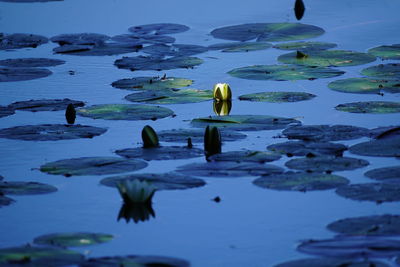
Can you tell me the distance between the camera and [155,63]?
774 cm

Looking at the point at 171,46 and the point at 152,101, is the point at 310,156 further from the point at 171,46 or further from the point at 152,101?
the point at 171,46

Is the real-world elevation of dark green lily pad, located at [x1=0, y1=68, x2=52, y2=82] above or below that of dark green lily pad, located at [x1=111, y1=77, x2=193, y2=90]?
above

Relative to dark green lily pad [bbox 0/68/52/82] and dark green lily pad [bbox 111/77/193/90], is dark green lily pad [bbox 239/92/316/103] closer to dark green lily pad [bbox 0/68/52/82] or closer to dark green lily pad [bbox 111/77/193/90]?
dark green lily pad [bbox 111/77/193/90]

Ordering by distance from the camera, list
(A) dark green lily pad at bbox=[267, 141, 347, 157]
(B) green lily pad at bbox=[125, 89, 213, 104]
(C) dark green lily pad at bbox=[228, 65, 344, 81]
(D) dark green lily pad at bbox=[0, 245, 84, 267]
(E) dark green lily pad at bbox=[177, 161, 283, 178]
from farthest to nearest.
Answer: (C) dark green lily pad at bbox=[228, 65, 344, 81]
(B) green lily pad at bbox=[125, 89, 213, 104]
(A) dark green lily pad at bbox=[267, 141, 347, 157]
(E) dark green lily pad at bbox=[177, 161, 283, 178]
(D) dark green lily pad at bbox=[0, 245, 84, 267]

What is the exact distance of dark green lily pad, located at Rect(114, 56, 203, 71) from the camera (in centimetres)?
765

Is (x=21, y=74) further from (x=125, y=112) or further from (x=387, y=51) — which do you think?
(x=387, y=51)

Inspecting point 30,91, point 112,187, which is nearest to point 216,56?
point 30,91

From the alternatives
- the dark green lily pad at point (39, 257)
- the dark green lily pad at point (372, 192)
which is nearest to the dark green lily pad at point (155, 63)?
the dark green lily pad at point (372, 192)

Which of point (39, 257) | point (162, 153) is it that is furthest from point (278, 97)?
point (39, 257)

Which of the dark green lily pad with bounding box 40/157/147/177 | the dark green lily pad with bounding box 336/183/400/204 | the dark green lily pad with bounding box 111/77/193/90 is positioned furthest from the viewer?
the dark green lily pad with bounding box 111/77/193/90

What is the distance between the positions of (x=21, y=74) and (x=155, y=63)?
43.4 inches

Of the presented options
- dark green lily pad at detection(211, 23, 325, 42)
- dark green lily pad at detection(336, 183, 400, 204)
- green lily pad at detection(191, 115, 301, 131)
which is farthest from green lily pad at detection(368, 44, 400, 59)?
dark green lily pad at detection(336, 183, 400, 204)

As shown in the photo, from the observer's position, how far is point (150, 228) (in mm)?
4430

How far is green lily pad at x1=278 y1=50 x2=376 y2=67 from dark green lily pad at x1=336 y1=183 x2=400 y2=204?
9.32ft
